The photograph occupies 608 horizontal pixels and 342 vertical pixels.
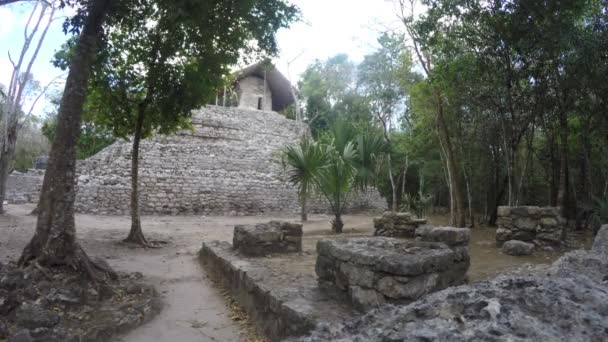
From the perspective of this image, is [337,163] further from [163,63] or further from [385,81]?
[385,81]

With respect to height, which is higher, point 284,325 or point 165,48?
point 165,48

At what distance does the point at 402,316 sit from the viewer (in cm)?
146

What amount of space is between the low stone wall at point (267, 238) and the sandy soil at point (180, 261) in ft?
1.07

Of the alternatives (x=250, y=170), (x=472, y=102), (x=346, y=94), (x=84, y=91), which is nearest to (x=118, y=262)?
(x=84, y=91)

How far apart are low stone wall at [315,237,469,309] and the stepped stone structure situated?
1159 centimetres

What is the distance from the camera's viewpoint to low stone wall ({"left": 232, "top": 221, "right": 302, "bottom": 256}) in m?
Answer: 5.92

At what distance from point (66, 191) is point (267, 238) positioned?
290cm

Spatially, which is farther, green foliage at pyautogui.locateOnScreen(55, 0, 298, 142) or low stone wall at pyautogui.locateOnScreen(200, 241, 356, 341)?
green foliage at pyautogui.locateOnScreen(55, 0, 298, 142)

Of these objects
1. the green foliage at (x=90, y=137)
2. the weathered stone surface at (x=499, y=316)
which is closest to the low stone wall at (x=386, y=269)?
the weathered stone surface at (x=499, y=316)

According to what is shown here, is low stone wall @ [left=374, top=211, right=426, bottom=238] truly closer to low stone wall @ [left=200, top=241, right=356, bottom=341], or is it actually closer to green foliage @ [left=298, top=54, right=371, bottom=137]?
low stone wall @ [left=200, top=241, right=356, bottom=341]

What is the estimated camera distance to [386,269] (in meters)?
2.72

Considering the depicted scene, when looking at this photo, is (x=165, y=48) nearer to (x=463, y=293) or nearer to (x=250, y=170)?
(x=463, y=293)

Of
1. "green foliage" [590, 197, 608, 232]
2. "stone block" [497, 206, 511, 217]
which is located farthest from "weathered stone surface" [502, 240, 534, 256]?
"green foliage" [590, 197, 608, 232]

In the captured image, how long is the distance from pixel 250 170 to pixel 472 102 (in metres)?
10.4
